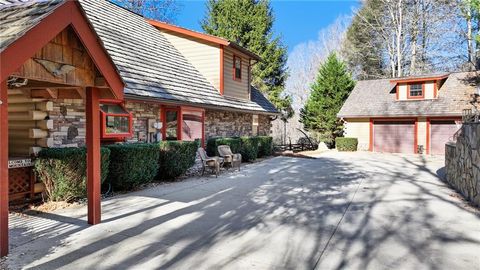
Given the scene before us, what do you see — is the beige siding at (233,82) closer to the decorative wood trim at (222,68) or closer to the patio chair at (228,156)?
the decorative wood trim at (222,68)

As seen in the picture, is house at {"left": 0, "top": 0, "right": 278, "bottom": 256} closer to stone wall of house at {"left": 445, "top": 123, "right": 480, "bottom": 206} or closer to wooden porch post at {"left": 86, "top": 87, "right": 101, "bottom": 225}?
wooden porch post at {"left": 86, "top": 87, "right": 101, "bottom": 225}

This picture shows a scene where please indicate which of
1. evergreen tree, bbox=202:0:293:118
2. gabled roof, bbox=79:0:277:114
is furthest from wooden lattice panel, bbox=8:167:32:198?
evergreen tree, bbox=202:0:293:118

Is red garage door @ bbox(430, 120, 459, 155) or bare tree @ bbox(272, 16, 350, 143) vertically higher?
bare tree @ bbox(272, 16, 350, 143)

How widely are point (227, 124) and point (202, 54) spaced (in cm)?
337

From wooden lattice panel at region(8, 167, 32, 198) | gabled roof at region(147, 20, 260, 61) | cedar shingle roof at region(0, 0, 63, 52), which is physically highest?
gabled roof at region(147, 20, 260, 61)

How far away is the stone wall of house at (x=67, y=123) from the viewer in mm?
6945

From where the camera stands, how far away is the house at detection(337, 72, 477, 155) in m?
18.6

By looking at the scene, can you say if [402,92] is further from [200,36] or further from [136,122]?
[136,122]

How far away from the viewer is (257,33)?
2378 cm

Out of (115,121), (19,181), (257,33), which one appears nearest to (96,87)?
(19,181)

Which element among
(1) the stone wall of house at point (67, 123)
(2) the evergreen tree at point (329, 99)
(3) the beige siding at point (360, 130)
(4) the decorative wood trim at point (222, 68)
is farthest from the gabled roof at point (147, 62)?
(2) the evergreen tree at point (329, 99)

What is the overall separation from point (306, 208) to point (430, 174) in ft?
23.9

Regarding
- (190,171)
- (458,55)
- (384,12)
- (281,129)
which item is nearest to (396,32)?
(384,12)

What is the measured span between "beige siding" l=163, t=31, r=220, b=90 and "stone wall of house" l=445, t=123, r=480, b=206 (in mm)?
9228
